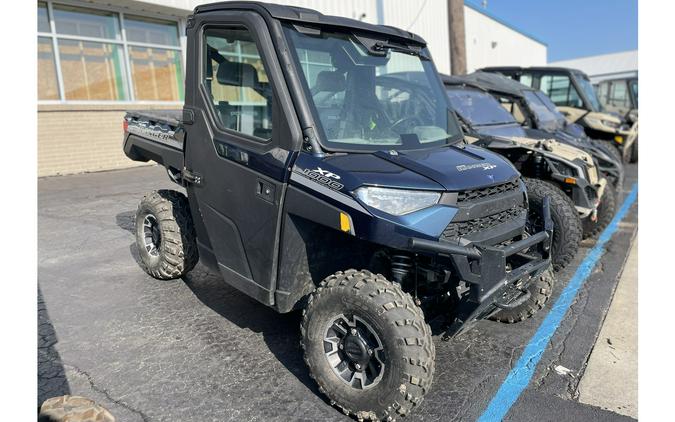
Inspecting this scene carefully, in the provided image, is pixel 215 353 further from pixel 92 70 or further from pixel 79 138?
pixel 92 70

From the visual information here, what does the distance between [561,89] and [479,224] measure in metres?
9.30

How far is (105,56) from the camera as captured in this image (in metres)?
11.6

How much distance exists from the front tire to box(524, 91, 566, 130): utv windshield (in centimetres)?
619

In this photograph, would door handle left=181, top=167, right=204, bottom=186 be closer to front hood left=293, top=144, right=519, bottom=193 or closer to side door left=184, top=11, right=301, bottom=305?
side door left=184, top=11, right=301, bottom=305

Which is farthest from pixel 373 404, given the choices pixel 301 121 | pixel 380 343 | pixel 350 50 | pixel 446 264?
pixel 350 50

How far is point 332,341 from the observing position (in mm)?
2857

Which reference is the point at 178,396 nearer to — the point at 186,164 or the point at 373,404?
A: the point at 373,404

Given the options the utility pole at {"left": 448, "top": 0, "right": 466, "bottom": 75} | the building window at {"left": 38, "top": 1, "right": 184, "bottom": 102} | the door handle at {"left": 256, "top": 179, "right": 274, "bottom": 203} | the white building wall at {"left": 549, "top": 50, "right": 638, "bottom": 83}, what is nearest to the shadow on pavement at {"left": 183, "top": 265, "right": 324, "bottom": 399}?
the door handle at {"left": 256, "top": 179, "right": 274, "bottom": 203}

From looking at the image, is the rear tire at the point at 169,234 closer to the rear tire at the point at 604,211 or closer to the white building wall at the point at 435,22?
the rear tire at the point at 604,211

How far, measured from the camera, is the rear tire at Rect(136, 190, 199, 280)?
4.43 meters

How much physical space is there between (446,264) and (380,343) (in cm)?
56

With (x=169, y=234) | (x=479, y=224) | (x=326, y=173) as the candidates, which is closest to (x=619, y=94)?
(x=479, y=224)

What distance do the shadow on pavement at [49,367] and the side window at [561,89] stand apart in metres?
10.2

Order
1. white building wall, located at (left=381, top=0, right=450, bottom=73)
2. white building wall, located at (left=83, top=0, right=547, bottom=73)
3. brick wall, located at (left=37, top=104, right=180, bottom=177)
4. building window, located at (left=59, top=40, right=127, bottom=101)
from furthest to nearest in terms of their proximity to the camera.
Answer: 1. white building wall, located at (left=381, top=0, right=450, bottom=73)
2. white building wall, located at (left=83, top=0, right=547, bottom=73)
3. building window, located at (left=59, top=40, right=127, bottom=101)
4. brick wall, located at (left=37, top=104, right=180, bottom=177)
